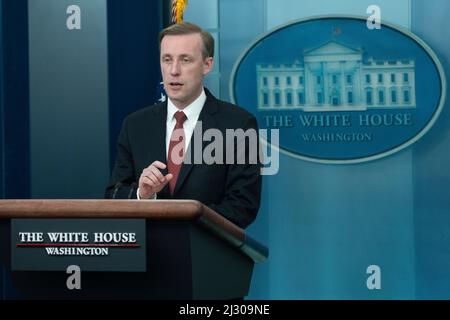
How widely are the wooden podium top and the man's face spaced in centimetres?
59

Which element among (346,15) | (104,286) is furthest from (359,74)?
(104,286)

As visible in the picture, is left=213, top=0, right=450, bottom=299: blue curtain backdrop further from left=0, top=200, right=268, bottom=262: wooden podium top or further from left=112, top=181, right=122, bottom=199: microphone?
left=0, top=200, right=268, bottom=262: wooden podium top

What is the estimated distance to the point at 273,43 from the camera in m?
3.67

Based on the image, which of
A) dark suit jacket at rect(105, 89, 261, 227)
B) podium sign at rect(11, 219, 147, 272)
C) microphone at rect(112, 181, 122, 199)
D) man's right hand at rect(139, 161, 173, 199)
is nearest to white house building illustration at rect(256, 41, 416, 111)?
dark suit jacket at rect(105, 89, 261, 227)

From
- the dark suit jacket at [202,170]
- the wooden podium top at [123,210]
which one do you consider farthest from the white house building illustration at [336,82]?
the wooden podium top at [123,210]

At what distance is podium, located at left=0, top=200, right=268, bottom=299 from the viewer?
198 cm

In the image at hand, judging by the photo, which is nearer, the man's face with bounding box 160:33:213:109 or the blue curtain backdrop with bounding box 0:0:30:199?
the man's face with bounding box 160:33:213:109

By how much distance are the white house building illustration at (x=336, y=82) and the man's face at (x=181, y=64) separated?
1143 millimetres

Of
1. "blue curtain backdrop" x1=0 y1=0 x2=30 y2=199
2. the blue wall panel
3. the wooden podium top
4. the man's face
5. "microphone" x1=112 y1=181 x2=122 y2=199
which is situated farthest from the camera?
"blue curtain backdrop" x1=0 y1=0 x2=30 y2=199

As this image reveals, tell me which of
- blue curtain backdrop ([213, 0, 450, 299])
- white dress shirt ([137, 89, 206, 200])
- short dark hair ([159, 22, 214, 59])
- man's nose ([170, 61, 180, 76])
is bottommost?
blue curtain backdrop ([213, 0, 450, 299])

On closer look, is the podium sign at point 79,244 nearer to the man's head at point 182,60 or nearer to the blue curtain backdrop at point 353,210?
the man's head at point 182,60

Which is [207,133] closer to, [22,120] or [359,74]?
[359,74]

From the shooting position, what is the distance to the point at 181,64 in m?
2.51

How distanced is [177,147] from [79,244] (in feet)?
2.01
